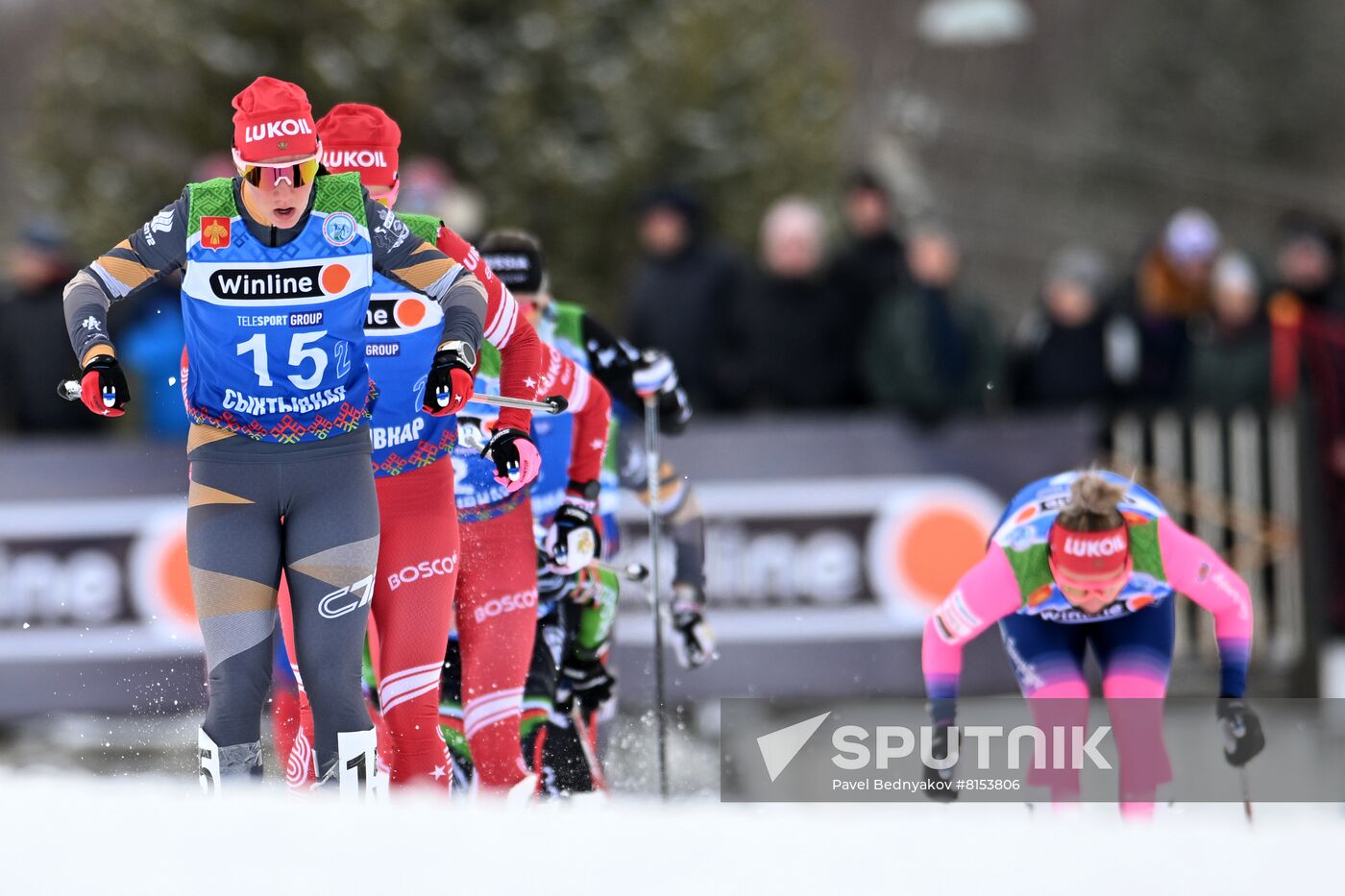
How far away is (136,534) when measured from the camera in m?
9.99

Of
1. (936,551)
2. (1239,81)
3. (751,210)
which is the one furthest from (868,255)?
(1239,81)

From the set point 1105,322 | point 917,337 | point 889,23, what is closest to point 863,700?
point 917,337

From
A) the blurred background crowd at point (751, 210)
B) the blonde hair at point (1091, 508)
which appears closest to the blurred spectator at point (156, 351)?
the blurred background crowd at point (751, 210)

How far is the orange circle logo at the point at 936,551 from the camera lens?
9812 mm

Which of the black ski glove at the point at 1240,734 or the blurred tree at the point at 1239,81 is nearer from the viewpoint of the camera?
the black ski glove at the point at 1240,734

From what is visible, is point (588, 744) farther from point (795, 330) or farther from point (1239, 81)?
point (1239, 81)

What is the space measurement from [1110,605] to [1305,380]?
4526 millimetres

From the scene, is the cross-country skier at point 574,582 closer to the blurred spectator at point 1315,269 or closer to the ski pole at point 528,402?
the ski pole at point 528,402

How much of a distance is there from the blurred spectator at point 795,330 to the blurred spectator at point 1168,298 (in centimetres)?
176

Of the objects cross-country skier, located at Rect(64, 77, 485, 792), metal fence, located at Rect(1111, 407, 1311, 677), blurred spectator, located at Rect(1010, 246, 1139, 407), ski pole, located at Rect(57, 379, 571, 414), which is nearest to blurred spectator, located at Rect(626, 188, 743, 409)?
blurred spectator, located at Rect(1010, 246, 1139, 407)

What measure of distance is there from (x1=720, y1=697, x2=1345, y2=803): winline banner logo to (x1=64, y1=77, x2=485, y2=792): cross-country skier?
4.67ft

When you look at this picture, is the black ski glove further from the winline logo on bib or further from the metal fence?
the metal fence

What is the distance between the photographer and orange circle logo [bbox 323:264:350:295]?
201 inches

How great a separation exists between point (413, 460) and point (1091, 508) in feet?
7.49
